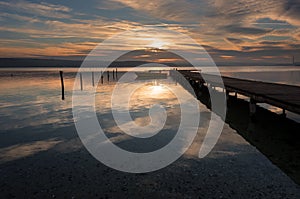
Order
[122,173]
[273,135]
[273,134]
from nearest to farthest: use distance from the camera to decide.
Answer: [122,173], [273,135], [273,134]

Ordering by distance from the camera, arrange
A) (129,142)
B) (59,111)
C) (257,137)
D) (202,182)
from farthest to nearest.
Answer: (59,111) < (257,137) < (129,142) < (202,182)

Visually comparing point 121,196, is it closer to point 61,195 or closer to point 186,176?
point 61,195

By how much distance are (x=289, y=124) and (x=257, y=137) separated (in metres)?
3.31

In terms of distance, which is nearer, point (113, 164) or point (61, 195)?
point (61, 195)

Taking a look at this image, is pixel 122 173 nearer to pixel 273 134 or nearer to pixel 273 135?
pixel 273 135

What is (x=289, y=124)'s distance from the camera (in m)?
12.2

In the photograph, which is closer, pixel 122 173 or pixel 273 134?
pixel 122 173

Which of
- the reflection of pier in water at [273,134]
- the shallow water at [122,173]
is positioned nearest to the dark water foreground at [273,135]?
the reflection of pier in water at [273,134]

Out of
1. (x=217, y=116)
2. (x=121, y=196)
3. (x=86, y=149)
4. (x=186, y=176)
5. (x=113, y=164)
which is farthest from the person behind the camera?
(x=217, y=116)

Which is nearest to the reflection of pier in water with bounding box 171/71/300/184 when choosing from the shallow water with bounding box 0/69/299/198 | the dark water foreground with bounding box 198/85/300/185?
the dark water foreground with bounding box 198/85/300/185

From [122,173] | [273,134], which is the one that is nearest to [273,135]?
[273,134]

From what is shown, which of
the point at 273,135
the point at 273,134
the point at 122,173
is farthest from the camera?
the point at 273,134

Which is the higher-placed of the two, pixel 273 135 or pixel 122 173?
pixel 273 135

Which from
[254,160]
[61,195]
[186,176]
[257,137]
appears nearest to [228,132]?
[257,137]
